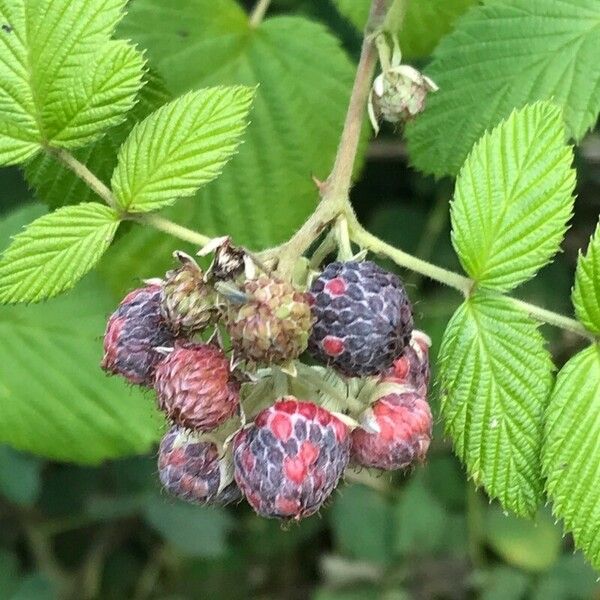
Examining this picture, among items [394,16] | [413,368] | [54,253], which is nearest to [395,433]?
[413,368]

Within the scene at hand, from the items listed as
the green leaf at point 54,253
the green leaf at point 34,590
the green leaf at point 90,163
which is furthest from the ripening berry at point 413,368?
the green leaf at point 34,590

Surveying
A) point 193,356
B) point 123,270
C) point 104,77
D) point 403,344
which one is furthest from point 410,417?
point 123,270

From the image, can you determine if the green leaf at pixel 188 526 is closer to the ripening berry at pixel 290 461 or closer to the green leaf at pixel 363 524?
the green leaf at pixel 363 524

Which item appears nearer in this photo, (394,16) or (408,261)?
(408,261)

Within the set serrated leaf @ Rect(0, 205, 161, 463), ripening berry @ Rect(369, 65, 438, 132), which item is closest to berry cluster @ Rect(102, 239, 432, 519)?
ripening berry @ Rect(369, 65, 438, 132)

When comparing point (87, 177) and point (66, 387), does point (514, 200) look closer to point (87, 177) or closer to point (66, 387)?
point (87, 177)

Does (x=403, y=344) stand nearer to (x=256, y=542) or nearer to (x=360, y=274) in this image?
(x=360, y=274)
